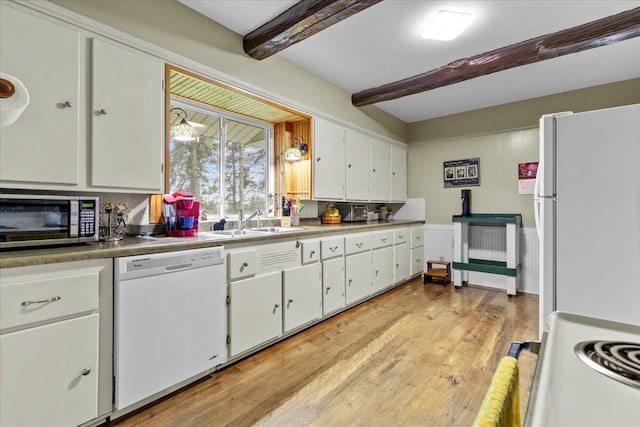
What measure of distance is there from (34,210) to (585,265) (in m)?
3.11

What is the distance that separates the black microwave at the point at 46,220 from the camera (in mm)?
1493

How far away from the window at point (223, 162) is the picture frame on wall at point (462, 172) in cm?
281

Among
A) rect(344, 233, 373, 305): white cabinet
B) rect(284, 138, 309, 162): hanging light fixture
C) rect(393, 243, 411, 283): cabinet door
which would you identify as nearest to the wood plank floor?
rect(344, 233, 373, 305): white cabinet

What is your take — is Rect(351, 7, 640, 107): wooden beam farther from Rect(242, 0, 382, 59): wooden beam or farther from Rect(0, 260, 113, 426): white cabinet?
Rect(0, 260, 113, 426): white cabinet

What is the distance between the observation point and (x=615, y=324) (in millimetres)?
789

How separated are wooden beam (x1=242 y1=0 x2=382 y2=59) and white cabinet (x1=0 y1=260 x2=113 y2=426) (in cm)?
199

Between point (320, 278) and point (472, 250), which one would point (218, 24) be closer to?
point (320, 278)

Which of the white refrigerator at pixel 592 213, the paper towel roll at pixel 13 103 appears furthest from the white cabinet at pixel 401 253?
the paper towel roll at pixel 13 103

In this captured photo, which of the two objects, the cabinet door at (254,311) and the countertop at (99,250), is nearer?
the countertop at (99,250)

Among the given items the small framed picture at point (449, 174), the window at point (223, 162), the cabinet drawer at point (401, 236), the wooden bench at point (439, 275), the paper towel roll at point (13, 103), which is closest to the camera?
the paper towel roll at point (13, 103)

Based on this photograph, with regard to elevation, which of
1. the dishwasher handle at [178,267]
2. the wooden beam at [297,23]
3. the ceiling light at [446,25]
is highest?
the ceiling light at [446,25]

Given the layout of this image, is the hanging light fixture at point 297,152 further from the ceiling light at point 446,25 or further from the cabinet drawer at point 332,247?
the ceiling light at point 446,25

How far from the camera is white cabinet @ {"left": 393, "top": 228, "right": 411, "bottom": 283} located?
4133mm

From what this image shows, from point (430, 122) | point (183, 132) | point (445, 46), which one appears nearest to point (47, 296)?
point (183, 132)
